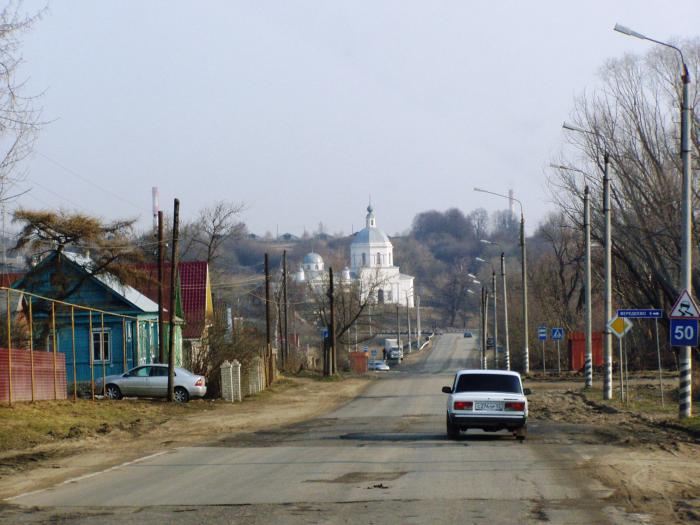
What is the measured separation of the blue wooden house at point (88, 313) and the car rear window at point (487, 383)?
2264cm

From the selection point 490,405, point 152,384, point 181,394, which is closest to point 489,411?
point 490,405

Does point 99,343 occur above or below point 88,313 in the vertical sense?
below

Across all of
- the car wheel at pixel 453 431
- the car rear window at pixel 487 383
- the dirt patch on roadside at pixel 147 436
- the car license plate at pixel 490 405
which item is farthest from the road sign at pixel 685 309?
the dirt patch on roadside at pixel 147 436

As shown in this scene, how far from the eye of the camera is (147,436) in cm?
2406

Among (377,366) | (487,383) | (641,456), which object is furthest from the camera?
(377,366)

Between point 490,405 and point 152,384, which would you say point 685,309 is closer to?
point 490,405

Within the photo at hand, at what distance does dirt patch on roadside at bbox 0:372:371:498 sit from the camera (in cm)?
1584

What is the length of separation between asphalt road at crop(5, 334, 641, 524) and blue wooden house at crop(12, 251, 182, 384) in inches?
A: 886

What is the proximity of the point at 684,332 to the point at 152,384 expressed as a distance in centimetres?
2007

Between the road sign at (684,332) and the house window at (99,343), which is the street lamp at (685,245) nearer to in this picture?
the road sign at (684,332)

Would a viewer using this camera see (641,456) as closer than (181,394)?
Yes

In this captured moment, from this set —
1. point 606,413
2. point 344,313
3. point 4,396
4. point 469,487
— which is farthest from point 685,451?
point 344,313

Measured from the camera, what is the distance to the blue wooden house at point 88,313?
42531 millimetres

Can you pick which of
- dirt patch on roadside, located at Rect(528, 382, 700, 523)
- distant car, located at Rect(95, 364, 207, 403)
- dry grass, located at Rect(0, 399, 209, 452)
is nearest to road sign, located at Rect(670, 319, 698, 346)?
dirt patch on roadside, located at Rect(528, 382, 700, 523)
